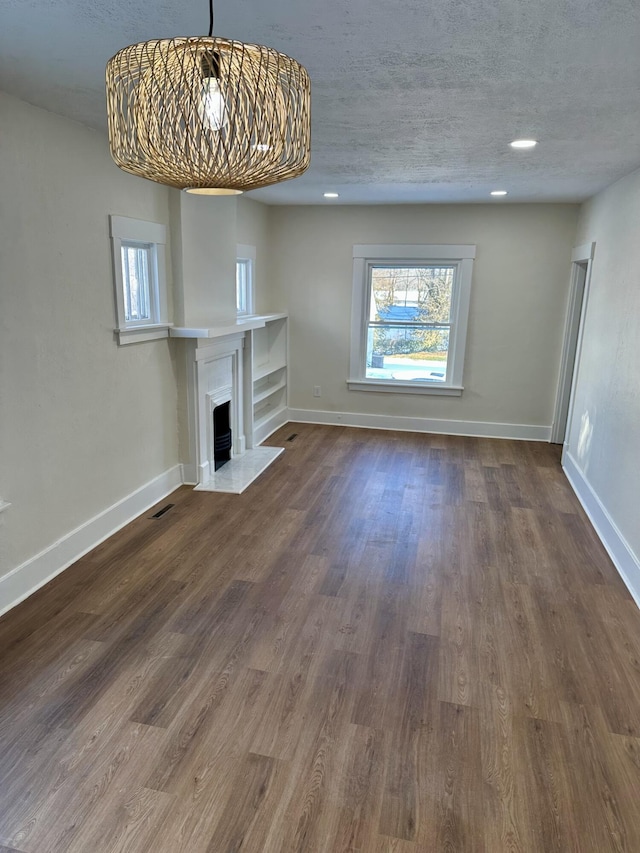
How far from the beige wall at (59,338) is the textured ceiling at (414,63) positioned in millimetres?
267

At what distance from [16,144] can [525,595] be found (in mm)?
3543

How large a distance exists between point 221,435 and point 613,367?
10.7ft

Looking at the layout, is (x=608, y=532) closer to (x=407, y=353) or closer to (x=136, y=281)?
(x=407, y=353)

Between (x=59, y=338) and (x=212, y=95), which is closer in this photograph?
(x=212, y=95)

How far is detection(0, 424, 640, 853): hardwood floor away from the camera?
5.73 feet

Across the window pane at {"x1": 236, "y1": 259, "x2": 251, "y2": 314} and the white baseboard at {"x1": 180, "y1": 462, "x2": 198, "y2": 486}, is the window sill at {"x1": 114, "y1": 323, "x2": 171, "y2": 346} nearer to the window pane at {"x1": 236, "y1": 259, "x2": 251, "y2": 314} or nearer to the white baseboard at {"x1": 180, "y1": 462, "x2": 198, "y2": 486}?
the white baseboard at {"x1": 180, "y1": 462, "x2": 198, "y2": 486}

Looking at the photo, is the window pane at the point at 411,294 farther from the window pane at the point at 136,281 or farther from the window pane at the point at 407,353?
the window pane at the point at 136,281

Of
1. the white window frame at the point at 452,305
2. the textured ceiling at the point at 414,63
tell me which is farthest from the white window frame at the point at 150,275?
the white window frame at the point at 452,305

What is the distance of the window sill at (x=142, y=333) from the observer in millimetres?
3583

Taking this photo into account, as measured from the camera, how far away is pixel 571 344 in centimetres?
580

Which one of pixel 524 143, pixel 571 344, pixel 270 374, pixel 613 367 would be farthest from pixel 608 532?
pixel 270 374

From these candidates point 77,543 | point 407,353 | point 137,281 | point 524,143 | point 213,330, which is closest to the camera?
point 524,143

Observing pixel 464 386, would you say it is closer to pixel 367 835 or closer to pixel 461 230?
pixel 461 230

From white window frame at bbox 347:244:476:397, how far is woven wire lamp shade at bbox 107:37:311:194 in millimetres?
4956
